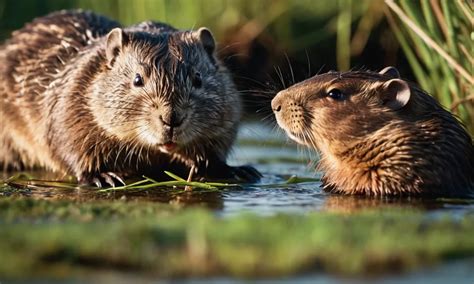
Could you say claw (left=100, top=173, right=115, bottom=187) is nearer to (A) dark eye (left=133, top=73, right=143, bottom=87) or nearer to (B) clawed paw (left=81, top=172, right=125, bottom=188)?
(B) clawed paw (left=81, top=172, right=125, bottom=188)

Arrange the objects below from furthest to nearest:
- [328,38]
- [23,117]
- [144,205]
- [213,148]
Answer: [328,38], [23,117], [213,148], [144,205]

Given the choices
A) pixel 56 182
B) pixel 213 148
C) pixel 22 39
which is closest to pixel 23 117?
pixel 22 39

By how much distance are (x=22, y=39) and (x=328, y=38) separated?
4879 millimetres

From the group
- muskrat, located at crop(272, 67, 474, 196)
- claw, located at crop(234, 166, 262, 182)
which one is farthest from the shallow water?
muskrat, located at crop(272, 67, 474, 196)

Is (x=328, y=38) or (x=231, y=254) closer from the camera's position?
(x=231, y=254)

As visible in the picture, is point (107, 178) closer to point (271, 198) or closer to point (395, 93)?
point (271, 198)

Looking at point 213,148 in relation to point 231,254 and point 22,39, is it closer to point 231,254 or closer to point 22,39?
point 22,39

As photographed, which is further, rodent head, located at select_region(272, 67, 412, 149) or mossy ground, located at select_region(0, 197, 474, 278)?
rodent head, located at select_region(272, 67, 412, 149)

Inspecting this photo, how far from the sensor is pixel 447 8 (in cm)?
681

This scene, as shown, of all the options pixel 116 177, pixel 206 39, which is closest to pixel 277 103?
pixel 206 39

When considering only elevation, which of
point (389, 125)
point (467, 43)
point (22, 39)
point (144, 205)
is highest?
point (22, 39)

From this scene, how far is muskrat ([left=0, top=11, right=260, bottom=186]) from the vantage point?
655 centimetres

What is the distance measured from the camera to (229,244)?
13.0 ft

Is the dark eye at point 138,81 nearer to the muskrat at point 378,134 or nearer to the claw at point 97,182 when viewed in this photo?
A: the claw at point 97,182
